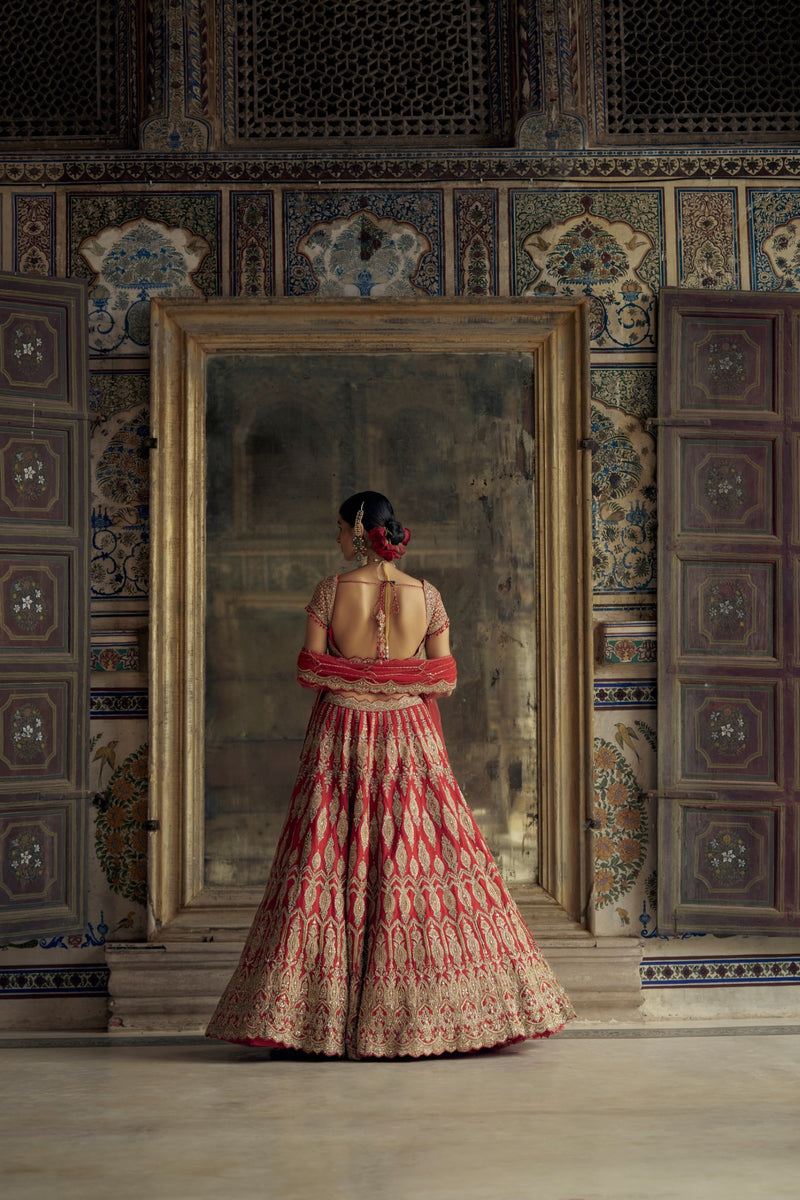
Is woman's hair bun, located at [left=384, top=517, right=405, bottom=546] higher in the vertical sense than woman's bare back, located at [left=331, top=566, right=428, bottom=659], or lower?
higher

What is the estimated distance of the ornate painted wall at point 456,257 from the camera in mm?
4285

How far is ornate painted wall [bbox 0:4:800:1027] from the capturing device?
429 cm

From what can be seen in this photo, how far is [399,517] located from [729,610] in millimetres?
1157

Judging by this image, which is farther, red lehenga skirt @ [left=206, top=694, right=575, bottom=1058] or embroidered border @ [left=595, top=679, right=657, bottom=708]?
embroidered border @ [left=595, top=679, right=657, bottom=708]

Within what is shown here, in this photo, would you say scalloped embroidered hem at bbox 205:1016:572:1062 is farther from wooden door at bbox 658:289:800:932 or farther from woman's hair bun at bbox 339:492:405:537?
woman's hair bun at bbox 339:492:405:537

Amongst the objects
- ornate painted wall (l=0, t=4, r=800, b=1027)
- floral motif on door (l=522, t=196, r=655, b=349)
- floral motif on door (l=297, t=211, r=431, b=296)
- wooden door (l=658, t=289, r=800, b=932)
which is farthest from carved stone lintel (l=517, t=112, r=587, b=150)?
wooden door (l=658, t=289, r=800, b=932)

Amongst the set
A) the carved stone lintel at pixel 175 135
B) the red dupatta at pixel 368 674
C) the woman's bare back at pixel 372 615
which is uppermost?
the carved stone lintel at pixel 175 135

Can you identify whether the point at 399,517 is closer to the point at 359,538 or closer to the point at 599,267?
the point at 359,538

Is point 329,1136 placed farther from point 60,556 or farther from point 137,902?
point 60,556

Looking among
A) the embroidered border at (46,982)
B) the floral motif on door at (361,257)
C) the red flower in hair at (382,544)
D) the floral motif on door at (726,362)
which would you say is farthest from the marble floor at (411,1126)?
the floral motif on door at (361,257)

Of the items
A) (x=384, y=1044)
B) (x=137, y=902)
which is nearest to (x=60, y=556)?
(x=137, y=902)

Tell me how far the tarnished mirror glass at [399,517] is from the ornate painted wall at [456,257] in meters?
0.25

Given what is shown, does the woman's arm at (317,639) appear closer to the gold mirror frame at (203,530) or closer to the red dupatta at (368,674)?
the red dupatta at (368,674)

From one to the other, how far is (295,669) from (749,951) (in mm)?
1807
